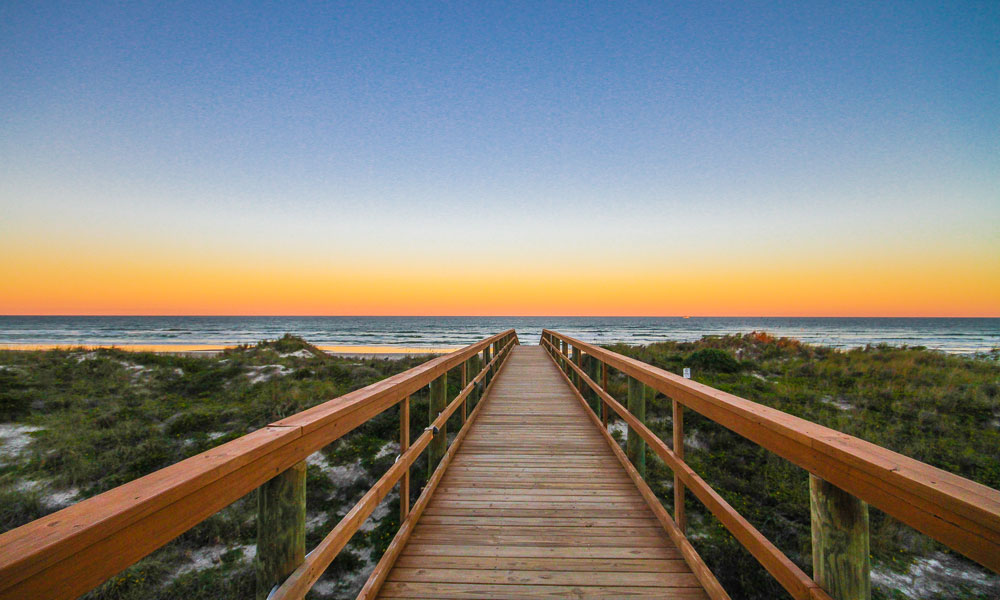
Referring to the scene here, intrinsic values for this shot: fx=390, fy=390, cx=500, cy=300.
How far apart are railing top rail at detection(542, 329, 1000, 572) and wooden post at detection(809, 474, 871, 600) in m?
0.10

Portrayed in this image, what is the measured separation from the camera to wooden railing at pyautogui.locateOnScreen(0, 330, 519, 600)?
61 cm

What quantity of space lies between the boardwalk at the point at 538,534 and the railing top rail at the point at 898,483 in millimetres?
1186

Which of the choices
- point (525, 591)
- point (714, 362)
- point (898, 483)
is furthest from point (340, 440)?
point (714, 362)

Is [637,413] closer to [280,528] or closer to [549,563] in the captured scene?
[549,563]

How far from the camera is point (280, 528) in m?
1.32

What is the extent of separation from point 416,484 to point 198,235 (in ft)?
101

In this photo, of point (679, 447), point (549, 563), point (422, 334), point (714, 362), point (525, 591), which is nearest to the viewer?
point (525, 591)

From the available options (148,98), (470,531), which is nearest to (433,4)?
(148,98)

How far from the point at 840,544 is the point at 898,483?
1.34 feet

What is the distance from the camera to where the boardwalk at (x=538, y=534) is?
84.3 inches

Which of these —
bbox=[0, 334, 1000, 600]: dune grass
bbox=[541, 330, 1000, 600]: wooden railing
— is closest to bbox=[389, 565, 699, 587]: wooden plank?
bbox=[541, 330, 1000, 600]: wooden railing

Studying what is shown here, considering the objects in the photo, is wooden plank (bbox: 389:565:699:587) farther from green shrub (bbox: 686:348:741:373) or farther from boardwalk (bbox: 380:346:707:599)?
green shrub (bbox: 686:348:741:373)

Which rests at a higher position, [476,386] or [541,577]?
[476,386]

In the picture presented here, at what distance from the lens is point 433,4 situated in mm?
16328
